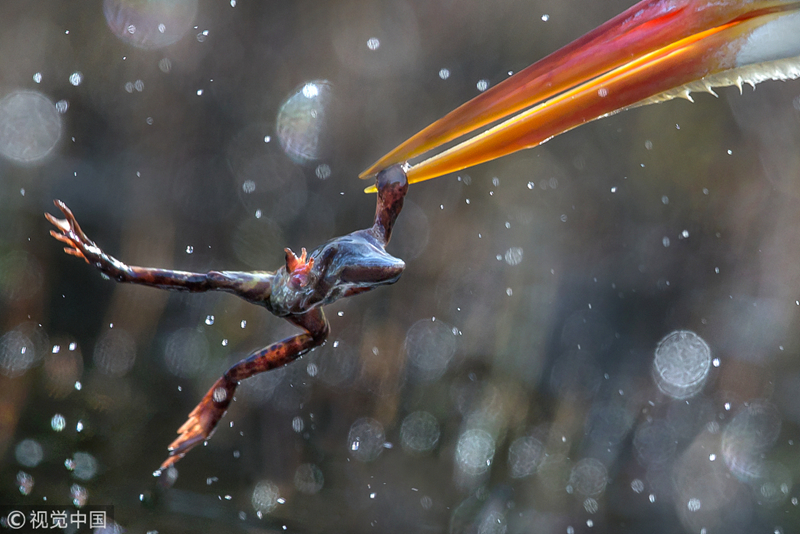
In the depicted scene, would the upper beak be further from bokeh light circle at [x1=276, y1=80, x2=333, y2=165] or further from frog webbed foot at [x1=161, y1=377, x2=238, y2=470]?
bokeh light circle at [x1=276, y1=80, x2=333, y2=165]

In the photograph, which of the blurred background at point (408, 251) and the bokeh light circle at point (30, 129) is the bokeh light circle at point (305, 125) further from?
the bokeh light circle at point (30, 129)

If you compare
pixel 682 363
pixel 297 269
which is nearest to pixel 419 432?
pixel 682 363

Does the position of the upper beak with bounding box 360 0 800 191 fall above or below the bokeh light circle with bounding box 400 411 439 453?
above

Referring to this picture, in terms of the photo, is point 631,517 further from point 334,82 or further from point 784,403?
point 334,82

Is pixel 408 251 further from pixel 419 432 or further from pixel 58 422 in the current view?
pixel 58 422

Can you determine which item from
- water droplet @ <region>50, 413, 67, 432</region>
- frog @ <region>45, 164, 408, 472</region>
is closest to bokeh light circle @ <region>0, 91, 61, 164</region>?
water droplet @ <region>50, 413, 67, 432</region>

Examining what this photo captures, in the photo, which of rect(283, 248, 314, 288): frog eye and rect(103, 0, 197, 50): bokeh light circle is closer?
rect(283, 248, 314, 288): frog eye

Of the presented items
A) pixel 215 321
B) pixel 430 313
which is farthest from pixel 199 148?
pixel 430 313
